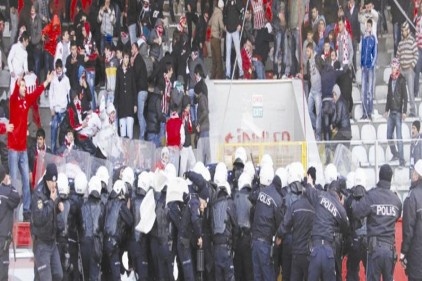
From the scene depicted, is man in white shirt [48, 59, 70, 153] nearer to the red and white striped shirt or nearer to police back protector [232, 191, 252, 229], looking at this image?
the red and white striped shirt

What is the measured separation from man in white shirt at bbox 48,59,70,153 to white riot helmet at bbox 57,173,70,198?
4.48 meters

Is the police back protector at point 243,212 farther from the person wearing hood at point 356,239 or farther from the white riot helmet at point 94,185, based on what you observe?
the white riot helmet at point 94,185

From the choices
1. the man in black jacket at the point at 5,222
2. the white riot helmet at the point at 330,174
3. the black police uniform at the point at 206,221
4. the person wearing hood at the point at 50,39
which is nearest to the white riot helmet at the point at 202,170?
the black police uniform at the point at 206,221

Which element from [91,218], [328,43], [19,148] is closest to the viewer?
[91,218]

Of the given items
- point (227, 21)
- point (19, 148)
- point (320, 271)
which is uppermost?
point (227, 21)

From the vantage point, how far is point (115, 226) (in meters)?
26.0

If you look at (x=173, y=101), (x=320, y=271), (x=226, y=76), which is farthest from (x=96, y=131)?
(x=320, y=271)

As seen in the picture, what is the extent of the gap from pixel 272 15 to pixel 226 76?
1744 millimetres

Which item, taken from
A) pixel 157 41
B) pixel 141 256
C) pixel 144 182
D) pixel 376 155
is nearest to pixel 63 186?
pixel 144 182

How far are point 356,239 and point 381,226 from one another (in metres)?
1.11

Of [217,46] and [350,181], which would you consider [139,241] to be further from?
[217,46]

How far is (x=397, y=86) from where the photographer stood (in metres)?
31.9

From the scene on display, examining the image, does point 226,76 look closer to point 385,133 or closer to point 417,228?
point 385,133

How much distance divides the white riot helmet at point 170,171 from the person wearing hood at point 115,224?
0.76m
